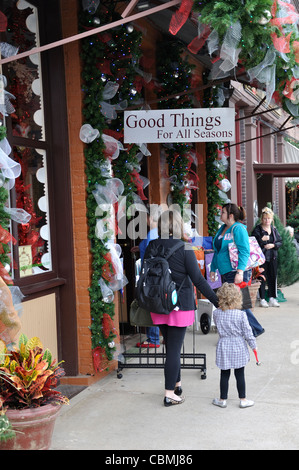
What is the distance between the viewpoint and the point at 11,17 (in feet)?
17.8

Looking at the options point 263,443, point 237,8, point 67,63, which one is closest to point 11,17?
point 67,63

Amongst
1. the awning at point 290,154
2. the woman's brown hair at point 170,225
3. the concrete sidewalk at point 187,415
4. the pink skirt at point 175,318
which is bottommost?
the concrete sidewalk at point 187,415

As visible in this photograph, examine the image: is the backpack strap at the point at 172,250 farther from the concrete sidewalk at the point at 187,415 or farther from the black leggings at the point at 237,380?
the concrete sidewalk at the point at 187,415

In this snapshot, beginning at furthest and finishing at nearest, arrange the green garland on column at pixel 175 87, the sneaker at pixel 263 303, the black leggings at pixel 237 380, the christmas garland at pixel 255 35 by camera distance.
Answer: the sneaker at pixel 263 303 < the green garland on column at pixel 175 87 < the black leggings at pixel 237 380 < the christmas garland at pixel 255 35

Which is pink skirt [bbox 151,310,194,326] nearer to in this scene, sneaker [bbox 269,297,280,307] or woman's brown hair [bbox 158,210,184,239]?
woman's brown hair [bbox 158,210,184,239]

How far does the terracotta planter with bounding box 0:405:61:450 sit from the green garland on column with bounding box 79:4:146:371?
2164 millimetres

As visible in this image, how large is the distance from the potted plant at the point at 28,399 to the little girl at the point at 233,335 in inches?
67.1

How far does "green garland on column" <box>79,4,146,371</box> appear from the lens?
5992 millimetres

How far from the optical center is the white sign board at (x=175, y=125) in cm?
659

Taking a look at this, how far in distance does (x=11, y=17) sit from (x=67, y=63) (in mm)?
744

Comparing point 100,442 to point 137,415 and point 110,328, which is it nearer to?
point 137,415

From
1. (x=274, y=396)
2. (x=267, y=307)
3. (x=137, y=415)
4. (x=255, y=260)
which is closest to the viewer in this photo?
(x=137, y=415)

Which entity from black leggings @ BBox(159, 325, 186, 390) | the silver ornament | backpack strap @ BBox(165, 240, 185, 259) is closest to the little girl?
black leggings @ BBox(159, 325, 186, 390)

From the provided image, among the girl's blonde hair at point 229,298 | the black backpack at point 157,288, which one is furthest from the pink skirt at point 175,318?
the girl's blonde hair at point 229,298
